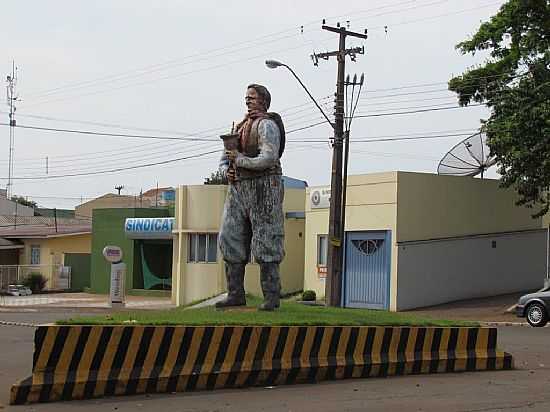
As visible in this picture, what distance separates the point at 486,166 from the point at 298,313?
944 inches

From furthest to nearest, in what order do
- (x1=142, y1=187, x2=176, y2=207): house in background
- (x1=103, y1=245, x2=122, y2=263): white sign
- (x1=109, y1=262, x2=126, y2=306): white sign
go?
1. (x1=142, y1=187, x2=176, y2=207): house in background
2. (x1=103, y1=245, x2=122, y2=263): white sign
3. (x1=109, y1=262, x2=126, y2=306): white sign

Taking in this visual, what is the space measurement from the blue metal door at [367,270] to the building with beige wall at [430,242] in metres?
0.04

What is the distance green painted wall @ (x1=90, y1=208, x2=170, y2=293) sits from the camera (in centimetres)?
4950

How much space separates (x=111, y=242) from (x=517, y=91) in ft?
91.8

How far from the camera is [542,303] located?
24.4 m

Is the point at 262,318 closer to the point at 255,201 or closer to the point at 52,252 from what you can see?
the point at 255,201

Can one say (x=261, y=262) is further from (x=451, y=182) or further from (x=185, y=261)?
(x=185, y=261)

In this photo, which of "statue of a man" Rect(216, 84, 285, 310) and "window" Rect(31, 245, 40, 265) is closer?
"statue of a man" Rect(216, 84, 285, 310)

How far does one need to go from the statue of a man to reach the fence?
125 feet

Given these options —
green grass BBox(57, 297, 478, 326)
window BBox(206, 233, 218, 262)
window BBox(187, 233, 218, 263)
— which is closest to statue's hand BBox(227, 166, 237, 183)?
green grass BBox(57, 297, 478, 326)

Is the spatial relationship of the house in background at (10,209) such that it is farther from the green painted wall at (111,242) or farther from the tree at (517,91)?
the tree at (517,91)

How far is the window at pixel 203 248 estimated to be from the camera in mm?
40125

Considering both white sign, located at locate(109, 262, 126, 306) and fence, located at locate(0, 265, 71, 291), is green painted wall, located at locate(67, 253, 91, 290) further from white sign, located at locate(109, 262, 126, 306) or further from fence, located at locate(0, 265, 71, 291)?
white sign, located at locate(109, 262, 126, 306)

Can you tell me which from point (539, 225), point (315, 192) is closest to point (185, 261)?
point (315, 192)
